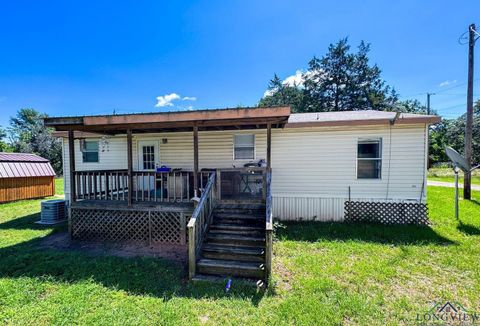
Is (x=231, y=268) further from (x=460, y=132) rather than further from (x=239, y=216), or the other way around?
(x=460, y=132)

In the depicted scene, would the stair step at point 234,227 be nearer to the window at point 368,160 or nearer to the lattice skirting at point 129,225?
the lattice skirting at point 129,225

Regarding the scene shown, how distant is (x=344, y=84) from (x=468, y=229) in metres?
26.7

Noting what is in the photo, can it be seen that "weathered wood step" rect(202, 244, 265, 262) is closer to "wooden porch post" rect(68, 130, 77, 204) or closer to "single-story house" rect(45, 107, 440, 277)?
"single-story house" rect(45, 107, 440, 277)

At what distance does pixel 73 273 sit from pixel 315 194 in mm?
6792

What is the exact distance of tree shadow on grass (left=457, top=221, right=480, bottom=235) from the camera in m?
6.06

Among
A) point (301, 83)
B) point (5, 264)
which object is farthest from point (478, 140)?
point (5, 264)

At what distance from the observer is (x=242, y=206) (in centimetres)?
566

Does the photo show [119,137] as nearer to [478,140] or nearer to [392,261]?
[392,261]

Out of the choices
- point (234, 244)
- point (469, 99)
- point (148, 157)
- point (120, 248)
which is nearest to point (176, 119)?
point (234, 244)

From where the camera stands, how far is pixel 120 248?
18.1 feet

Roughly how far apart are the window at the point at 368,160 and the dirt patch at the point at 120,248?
6168 millimetres

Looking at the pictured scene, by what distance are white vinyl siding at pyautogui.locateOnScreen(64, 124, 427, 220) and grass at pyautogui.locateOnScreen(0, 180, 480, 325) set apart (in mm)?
1625

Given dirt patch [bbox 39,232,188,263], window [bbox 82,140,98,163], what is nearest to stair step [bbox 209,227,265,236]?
dirt patch [bbox 39,232,188,263]

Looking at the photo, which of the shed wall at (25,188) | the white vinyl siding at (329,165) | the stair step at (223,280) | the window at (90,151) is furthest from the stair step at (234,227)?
the shed wall at (25,188)
